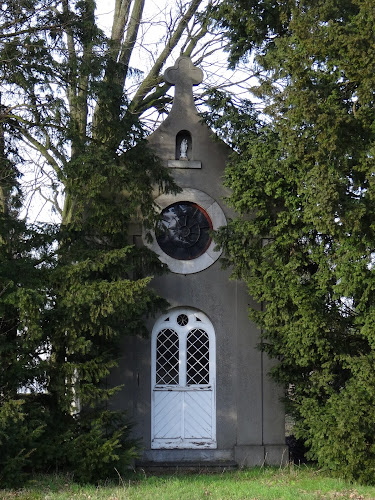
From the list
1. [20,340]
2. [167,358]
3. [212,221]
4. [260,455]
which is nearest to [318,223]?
[212,221]

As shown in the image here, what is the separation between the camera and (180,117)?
505 inches

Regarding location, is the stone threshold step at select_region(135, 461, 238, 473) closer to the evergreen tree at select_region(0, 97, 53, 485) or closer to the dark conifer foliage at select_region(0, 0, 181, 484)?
the dark conifer foliage at select_region(0, 0, 181, 484)

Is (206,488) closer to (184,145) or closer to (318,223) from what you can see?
(318,223)

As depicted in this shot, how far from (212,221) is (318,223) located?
122 inches

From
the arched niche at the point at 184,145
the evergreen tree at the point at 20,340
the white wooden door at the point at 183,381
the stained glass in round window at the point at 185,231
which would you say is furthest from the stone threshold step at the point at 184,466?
the arched niche at the point at 184,145

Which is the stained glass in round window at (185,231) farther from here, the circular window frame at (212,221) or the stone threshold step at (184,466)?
the stone threshold step at (184,466)

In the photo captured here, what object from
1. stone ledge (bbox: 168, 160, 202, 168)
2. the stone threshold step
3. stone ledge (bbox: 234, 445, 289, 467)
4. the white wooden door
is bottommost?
the stone threshold step

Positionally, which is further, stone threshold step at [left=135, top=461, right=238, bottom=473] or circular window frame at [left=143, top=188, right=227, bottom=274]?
circular window frame at [left=143, top=188, right=227, bottom=274]

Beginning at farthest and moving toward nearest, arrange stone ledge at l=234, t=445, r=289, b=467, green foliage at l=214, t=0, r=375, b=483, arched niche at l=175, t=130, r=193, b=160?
1. arched niche at l=175, t=130, r=193, b=160
2. stone ledge at l=234, t=445, r=289, b=467
3. green foliage at l=214, t=0, r=375, b=483

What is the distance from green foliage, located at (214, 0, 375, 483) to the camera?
9797 mm

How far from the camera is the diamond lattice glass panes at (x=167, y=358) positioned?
12.4m

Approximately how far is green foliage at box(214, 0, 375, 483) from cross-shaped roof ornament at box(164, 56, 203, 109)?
4.60 ft

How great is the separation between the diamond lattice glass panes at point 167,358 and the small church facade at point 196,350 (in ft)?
0.06

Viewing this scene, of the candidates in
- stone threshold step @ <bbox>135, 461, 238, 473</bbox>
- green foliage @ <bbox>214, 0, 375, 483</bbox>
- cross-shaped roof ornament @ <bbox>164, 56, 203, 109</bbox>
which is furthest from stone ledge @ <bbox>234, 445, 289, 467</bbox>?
cross-shaped roof ornament @ <bbox>164, 56, 203, 109</bbox>
